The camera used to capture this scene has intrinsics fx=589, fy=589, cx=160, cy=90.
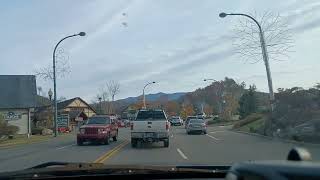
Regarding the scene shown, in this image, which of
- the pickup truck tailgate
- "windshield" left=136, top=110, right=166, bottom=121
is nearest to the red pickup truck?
"windshield" left=136, top=110, right=166, bottom=121

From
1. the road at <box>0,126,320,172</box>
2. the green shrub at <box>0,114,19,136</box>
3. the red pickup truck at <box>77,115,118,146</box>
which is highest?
the green shrub at <box>0,114,19,136</box>

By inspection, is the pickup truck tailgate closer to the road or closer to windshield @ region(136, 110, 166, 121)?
windshield @ region(136, 110, 166, 121)

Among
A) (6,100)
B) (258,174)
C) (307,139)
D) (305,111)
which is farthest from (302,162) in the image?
(6,100)

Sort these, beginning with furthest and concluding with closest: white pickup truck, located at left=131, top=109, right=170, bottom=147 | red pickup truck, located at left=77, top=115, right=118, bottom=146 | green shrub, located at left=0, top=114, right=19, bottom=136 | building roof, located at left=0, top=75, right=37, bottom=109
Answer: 1. building roof, located at left=0, top=75, right=37, bottom=109
2. green shrub, located at left=0, top=114, right=19, bottom=136
3. red pickup truck, located at left=77, top=115, right=118, bottom=146
4. white pickup truck, located at left=131, top=109, right=170, bottom=147

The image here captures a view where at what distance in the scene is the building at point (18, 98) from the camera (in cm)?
6372

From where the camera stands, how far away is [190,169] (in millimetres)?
6402

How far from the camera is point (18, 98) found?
65.8 meters

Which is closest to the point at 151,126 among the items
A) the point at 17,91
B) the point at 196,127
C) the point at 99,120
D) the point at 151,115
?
the point at 151,115

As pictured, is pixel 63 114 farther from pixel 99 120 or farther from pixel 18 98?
pixel 99 120

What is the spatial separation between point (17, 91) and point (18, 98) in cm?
99

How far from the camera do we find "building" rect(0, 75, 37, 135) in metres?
63.7

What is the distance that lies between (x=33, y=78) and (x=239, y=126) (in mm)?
24061

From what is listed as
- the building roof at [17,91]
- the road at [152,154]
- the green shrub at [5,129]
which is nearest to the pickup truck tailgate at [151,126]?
the road at [152,154]

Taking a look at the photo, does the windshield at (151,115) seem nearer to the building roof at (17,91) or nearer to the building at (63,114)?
the building roof at (17,91)
